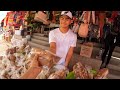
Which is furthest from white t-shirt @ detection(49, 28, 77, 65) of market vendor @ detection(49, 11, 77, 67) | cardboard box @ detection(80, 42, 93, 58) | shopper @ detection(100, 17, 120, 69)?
shopper @ detection(100, 17, 120, 69)

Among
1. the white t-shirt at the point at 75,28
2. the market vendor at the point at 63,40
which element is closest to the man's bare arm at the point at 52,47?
the market vendor at the point at 63,40

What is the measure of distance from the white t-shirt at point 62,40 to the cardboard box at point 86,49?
0.48 feet

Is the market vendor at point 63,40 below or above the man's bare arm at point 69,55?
A: above

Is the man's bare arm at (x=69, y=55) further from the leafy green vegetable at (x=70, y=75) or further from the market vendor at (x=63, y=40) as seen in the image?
the leafy green vegetable at (x=70, y=75)

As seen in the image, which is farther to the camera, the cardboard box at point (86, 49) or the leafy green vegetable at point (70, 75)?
the cardboard box at point (86, 49)

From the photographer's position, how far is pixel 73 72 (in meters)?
3.25

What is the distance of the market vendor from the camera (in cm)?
331

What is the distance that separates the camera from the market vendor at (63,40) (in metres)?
3.31

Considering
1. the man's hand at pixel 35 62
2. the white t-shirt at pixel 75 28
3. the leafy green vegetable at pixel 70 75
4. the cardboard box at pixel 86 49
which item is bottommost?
the leafy green vegetable at pixel 70 75

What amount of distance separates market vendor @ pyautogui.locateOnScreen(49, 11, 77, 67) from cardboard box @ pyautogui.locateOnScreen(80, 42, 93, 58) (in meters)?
0.14
